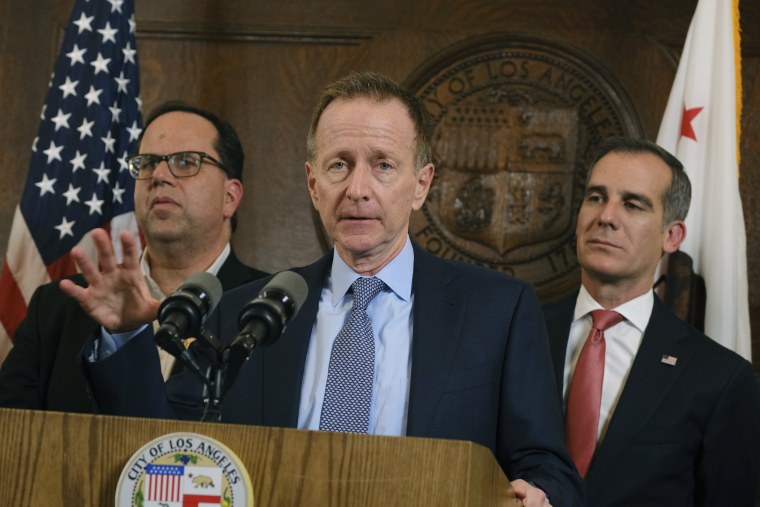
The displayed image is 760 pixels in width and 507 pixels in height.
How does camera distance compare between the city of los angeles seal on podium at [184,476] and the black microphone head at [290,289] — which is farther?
the black microphone head at [290,289]

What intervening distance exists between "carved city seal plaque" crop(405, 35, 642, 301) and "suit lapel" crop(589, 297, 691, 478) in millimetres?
866

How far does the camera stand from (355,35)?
14.8ft

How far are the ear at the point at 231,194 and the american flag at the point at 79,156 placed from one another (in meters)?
0.51

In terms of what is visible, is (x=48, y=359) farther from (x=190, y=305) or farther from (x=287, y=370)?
(x=190, y=305)

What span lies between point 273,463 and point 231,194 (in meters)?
2.46

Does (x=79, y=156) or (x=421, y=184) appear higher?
(x=79, y=156)

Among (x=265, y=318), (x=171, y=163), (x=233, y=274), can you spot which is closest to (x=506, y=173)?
(x=233, y=274)

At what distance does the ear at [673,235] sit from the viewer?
3.82 m

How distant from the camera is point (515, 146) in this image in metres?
4.41

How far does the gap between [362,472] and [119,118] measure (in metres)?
3.06

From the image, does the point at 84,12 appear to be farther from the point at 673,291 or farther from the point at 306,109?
the point at 673,291

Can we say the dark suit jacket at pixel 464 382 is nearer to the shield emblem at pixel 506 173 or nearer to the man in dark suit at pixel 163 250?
the man in dark suit at pixel 163 250

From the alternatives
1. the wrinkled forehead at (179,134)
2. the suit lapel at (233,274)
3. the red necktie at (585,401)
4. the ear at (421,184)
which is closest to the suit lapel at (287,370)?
the ear at (421,184)

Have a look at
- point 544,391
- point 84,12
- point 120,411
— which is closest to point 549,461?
point 544,391
